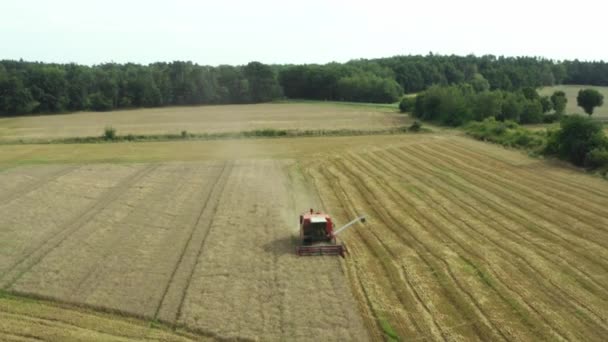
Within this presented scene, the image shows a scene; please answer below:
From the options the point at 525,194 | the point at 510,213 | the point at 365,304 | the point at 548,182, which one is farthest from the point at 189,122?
the point at 365,304

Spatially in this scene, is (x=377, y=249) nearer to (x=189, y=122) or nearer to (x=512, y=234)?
(x=512, y=234)

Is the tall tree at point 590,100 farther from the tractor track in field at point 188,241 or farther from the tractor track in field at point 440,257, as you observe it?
the tractor track in field at point 188,241

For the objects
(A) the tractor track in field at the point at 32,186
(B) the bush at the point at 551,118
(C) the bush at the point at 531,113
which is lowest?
(B) the bush at the point at 551,118

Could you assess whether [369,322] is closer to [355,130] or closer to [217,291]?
[217,291]

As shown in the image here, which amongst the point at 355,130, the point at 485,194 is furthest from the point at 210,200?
the point at 355,130

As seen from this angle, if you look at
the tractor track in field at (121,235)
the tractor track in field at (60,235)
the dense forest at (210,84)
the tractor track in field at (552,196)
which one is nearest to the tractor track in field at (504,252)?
the tractor track in field at (552,196)
